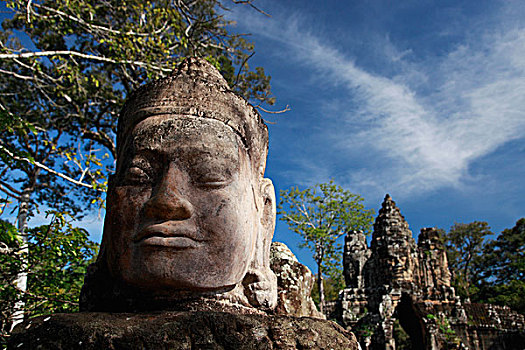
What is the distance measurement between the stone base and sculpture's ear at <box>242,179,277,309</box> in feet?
2.54

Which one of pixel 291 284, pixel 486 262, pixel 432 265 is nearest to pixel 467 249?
pixel 486 262

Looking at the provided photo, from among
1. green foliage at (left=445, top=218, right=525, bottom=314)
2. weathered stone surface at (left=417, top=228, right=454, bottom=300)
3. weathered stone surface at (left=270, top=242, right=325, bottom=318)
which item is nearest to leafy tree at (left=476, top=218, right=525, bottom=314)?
green foliage at (left=445, top=218, right=525, bottom=314)

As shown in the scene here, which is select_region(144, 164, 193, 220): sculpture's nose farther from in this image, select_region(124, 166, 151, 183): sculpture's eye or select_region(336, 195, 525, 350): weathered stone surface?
select_region(336, 195, 525, 350): weathered stone surface

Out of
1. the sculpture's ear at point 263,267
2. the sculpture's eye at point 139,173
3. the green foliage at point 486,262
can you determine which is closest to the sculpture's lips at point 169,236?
the sculpture's eye at point 139,173

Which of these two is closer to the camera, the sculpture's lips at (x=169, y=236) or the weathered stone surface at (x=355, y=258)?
the sculpture's lips at (x=169, y=236)

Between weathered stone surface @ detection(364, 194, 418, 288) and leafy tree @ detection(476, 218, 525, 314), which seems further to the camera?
leafy tree @ detection(476, 218, 525, 314)

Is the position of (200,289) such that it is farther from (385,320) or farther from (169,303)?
(385,320)

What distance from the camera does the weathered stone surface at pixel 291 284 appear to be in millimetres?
3121

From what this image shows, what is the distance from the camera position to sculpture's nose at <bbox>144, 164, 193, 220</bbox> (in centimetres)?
→ 220

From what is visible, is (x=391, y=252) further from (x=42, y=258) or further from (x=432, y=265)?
(x=42, y=258)

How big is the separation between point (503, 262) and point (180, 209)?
106 feet

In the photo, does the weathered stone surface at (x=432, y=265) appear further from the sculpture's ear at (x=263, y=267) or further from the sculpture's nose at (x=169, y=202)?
the sculpture's nose at (x=169, y=202)

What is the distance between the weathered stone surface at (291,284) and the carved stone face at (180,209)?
0.81m

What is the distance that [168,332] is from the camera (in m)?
1.61
